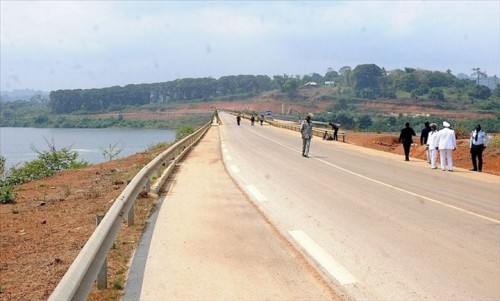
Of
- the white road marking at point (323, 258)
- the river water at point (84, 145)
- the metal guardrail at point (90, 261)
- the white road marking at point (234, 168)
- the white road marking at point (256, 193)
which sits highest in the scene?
the metal guardrail at point (90, 261)

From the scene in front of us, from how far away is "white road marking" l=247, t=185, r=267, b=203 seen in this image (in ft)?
37.0

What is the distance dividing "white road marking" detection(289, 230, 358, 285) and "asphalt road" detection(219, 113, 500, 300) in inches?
0.4

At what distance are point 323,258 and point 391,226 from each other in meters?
2.53

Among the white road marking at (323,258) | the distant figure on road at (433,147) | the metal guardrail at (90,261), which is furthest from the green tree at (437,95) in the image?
the metal guardrail at (90,261)

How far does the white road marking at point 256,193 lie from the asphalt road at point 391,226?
2 cm

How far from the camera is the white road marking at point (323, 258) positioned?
19.4 ft

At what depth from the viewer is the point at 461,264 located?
21.7ft

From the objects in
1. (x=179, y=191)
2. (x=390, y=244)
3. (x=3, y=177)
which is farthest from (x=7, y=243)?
(x=3, y=177)

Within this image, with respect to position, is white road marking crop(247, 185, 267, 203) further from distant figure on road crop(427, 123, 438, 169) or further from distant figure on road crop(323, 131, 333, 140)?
distant figure on road crop(323, 131, 333, 140)

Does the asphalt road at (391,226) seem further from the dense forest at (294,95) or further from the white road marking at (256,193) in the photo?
the dense forest at (294,95)

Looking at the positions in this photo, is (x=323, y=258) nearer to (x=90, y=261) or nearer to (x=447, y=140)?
(x=90, y=261)

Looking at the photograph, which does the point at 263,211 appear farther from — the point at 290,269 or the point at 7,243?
the point at 7,243

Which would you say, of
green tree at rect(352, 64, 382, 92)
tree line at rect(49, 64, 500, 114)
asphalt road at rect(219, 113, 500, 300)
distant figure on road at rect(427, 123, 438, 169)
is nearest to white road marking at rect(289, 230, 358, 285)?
asphalt road at rect(219, 113, 500, 300)

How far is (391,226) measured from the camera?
8797 mm
